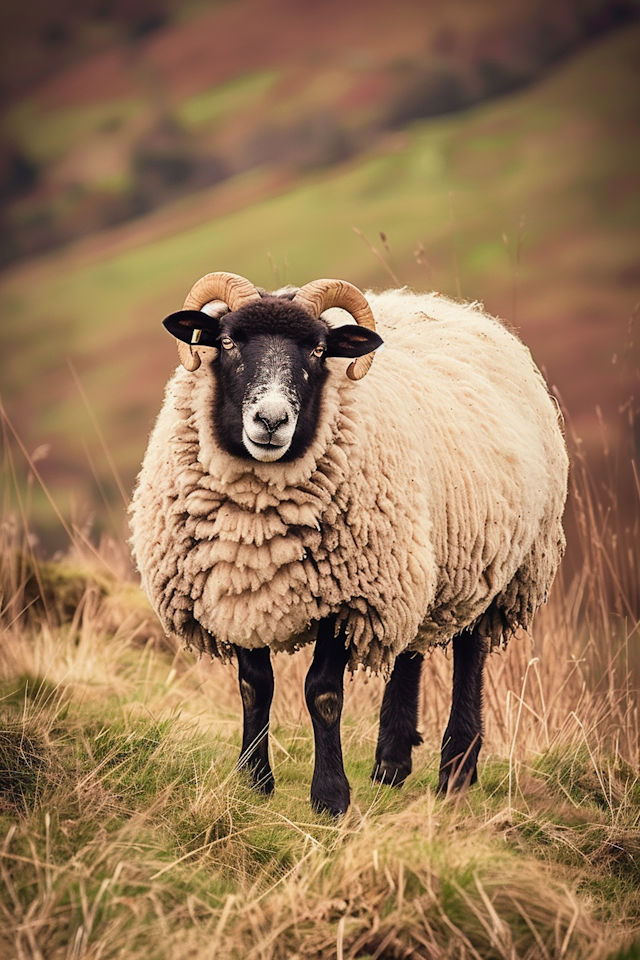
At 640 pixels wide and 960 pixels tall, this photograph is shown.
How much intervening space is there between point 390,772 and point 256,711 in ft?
3.26

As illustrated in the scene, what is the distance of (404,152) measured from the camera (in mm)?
30734

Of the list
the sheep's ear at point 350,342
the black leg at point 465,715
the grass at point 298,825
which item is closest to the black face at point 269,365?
the sheep's ear at point 350,342

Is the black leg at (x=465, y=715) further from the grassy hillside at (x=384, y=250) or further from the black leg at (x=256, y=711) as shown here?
the grassy hillside at (x=384, y=250)

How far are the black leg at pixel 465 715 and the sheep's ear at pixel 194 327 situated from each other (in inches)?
78.4

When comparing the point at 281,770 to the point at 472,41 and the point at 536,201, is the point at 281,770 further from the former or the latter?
the point at 472,41

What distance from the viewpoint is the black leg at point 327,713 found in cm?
388

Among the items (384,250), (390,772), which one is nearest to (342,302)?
(390,772)

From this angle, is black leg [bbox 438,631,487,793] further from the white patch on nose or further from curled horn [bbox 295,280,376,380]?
the white patch on nose

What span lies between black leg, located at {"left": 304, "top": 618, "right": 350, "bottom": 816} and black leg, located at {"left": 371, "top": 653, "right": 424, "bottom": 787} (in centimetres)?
87

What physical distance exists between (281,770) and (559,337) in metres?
19.4

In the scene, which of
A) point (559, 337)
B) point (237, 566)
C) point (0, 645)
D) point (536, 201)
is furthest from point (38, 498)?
point (237, 566)

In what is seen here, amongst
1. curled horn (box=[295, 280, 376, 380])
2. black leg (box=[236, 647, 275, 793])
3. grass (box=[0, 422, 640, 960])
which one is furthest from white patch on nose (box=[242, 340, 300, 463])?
grass (box=[0, 422, 640, 960])

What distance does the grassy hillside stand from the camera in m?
24.3

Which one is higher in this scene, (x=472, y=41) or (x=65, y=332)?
(x=472, y=41)
